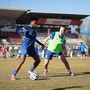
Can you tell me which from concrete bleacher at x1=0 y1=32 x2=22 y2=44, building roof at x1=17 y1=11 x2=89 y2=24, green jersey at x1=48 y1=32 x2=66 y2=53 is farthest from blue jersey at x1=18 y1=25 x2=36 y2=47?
building roof at x1=17 y1=11 x2=89 y2=24

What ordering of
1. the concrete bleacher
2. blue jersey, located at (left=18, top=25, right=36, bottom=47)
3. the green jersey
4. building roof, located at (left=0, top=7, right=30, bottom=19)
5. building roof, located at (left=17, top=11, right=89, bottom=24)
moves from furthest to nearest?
building roof, located at (left=17, top=11, right=89, bottom=24), the concrete bleacher, building roof, located at (left=0, top=7, right=30, bottom=19), the green jersey, blue jersey, located at (left=18, top=25, right=36, bottom=47)

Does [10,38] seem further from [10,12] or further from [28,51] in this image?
[28,51]

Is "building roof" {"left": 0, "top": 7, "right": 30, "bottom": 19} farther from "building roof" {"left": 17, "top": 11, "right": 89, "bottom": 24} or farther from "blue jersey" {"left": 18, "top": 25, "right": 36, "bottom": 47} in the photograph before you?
"blue jersey" {"left": 18, "top": 25, "right": 36, "bottom": 47}

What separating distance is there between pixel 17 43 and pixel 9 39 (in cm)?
219

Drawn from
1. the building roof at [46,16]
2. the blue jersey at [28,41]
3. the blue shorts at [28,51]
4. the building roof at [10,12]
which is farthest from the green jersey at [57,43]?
the building roof at [46,16]

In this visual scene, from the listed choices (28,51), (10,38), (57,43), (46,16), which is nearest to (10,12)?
(10,38)

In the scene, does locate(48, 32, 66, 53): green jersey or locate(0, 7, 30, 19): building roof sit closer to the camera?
locate(48, 32, 66, 53): green jersey

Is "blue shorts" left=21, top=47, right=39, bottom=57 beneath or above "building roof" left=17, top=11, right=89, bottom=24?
above

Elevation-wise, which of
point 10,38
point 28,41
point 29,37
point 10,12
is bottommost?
point 10,38

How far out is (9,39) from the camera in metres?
52.0

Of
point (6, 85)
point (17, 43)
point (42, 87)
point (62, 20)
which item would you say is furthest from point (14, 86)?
point (62, 20)

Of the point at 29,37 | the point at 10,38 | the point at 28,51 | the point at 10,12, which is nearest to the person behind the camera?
the point at 29,37

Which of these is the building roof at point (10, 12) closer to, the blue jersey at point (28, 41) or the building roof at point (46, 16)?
the building roof at point (46, 16)

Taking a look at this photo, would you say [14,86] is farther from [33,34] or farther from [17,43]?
[17,43]
